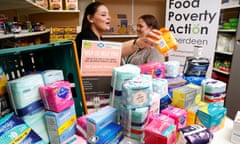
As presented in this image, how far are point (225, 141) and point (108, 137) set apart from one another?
54cm

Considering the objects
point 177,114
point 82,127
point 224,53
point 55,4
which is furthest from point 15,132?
point 224,53

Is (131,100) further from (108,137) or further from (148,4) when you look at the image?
(148,4)

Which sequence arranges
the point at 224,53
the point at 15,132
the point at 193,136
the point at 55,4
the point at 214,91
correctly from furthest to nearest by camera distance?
the point at 224,53 < the point at 55,4 < the point at 214,91 < the point at 193,136 < the point at 15,132

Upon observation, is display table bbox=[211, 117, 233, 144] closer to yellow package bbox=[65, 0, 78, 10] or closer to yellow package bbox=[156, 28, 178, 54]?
yellow package bbox=[156, 28, 178, 54]

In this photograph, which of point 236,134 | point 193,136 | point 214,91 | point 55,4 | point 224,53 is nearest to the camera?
point 193,136

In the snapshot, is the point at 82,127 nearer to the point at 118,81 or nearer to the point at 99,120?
the point at 99,120

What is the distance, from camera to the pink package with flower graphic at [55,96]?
0.68 m

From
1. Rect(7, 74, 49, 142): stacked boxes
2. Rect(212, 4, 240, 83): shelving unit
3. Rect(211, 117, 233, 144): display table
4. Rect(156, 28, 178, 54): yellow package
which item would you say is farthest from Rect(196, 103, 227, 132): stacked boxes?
Rect(212, 4, 240, 83): shelving unit

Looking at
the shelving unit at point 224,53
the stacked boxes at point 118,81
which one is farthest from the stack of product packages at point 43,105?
the shelving unit at point 224,53

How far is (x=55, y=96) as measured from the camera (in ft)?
2.22

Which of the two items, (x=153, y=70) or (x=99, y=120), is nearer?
(x=99, y=120)

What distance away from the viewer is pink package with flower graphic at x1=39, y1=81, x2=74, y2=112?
68 centimetres

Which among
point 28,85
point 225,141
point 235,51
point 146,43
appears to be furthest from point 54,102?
point 235,51

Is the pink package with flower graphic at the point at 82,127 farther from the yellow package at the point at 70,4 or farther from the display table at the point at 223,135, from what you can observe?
the yellow package at the point at 70,4
